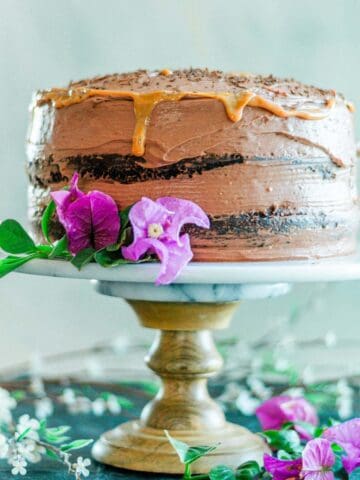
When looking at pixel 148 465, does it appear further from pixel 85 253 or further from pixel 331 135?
pixel 331 135

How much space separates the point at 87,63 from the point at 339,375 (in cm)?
99

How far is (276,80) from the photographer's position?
5.66 feet

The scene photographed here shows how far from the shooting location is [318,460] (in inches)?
58.2

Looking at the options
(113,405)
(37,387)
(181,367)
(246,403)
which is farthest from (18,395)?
(181,367)

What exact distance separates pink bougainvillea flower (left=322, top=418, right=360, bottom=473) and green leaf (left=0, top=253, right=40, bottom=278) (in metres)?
0.50

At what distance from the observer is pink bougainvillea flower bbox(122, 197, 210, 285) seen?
5.03ft

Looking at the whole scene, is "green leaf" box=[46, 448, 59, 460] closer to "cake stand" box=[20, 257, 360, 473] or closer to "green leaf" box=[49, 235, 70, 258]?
"cake stand" box=[20, 257, 360, 473]

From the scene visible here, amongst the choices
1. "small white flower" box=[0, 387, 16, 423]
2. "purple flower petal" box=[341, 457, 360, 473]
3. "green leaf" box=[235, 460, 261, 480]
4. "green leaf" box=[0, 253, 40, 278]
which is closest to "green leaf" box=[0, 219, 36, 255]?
"green leaf" box=[0, 253, 40, 278]

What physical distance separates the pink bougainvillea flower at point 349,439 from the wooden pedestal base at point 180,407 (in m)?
0.22

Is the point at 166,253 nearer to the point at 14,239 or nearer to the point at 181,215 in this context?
the point at 181,215

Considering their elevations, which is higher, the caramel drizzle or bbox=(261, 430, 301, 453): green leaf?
the caramel drizzle

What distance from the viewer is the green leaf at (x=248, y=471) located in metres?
1.54

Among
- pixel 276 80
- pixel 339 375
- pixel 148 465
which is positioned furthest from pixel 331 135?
pixel 339 375

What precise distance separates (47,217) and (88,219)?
10 cm
